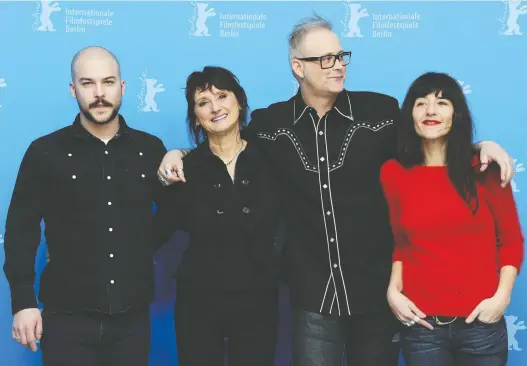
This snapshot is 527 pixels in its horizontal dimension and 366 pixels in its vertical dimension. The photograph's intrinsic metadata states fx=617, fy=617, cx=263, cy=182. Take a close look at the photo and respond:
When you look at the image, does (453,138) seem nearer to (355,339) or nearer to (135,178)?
(355,339)

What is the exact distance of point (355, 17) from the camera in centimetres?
A: 267

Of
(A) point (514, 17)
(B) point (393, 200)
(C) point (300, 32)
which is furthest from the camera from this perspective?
(A) point (514, 17)

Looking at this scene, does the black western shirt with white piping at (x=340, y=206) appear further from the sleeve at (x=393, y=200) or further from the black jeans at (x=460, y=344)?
the black jeans at (x=460, y=344)

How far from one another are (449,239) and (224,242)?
2.35ft

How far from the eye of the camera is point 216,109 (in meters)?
2.09

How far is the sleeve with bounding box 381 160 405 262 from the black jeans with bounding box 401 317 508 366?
0.25m

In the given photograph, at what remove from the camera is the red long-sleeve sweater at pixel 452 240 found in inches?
70.9

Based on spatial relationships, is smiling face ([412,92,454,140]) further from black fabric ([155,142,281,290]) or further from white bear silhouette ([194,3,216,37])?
white bear silhouette ([194,3,216,37])

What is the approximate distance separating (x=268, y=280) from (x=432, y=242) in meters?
0.56

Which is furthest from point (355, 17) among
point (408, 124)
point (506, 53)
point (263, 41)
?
point (408, 124)

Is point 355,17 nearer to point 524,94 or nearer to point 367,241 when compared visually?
point 524,94

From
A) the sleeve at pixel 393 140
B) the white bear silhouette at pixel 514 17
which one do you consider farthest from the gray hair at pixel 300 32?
the white bear silhouette at pixel 514 17

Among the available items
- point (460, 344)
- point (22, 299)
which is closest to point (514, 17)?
point (460, 344)

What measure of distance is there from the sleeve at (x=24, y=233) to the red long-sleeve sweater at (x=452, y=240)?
1197 mm
